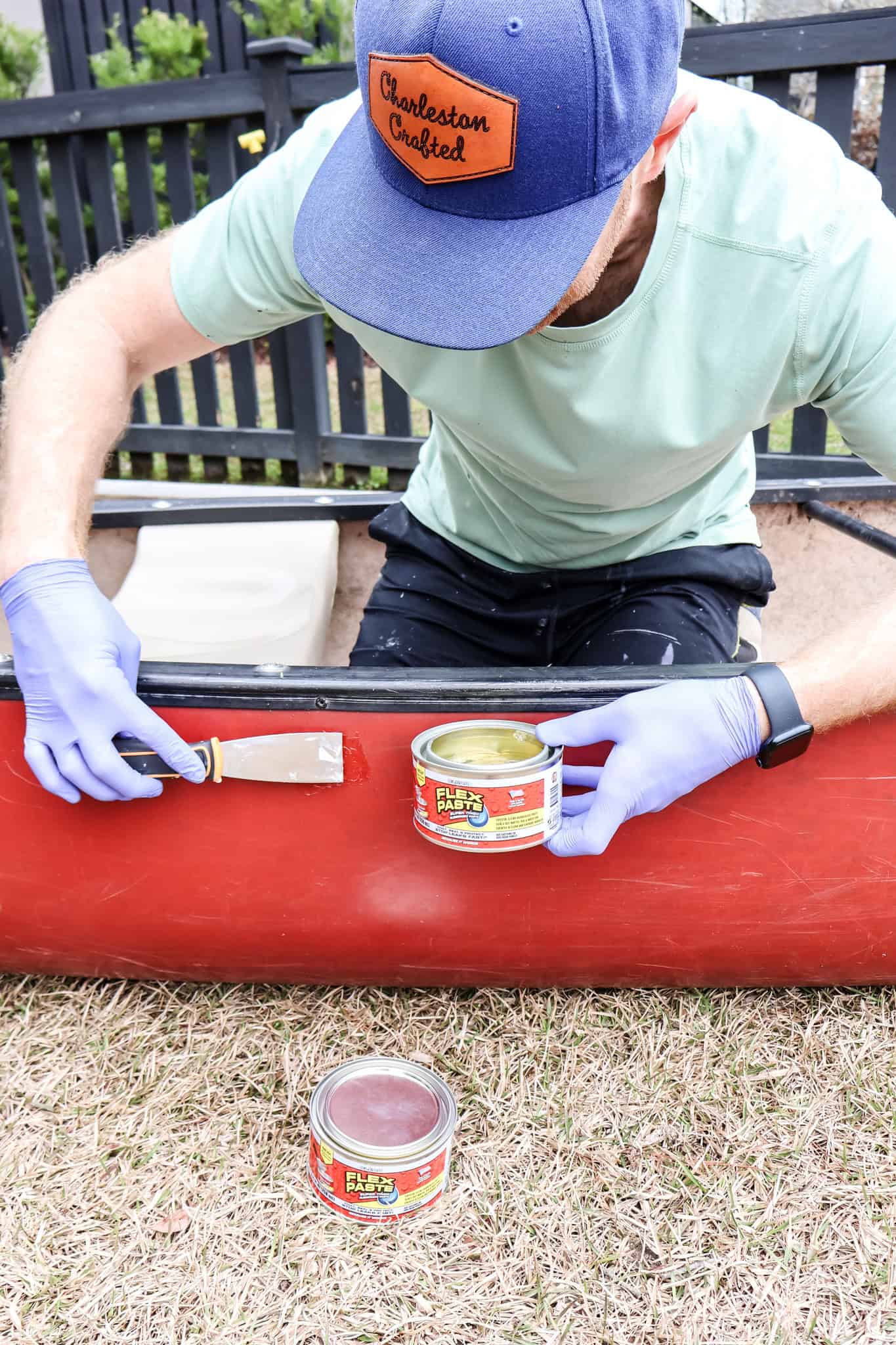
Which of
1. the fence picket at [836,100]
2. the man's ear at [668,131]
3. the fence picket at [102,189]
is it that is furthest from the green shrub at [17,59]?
the man's ear at [668,131]

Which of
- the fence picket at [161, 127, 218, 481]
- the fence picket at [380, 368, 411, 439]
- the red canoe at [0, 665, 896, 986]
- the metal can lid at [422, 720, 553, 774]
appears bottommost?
the fence picket at [380, 368, 411, 439]

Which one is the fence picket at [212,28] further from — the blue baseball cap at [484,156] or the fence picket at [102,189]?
the blue baseball cap at [484,156]

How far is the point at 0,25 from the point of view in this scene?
714 cm

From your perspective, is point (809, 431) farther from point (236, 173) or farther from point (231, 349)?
point (236, 173)

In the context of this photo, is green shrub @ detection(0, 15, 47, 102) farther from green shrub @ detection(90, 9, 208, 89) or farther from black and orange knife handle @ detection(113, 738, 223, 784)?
black and orange knife handle @ detection(113, 738, 223, 784)

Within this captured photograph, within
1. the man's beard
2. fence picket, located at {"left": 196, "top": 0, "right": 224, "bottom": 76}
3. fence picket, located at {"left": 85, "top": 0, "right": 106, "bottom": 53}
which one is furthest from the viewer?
fence picket, located at {"left": 85, "top": 0, "right": 106, "bottom": 53}

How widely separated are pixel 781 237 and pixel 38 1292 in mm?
1760

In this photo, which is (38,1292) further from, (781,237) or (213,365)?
(213,365)

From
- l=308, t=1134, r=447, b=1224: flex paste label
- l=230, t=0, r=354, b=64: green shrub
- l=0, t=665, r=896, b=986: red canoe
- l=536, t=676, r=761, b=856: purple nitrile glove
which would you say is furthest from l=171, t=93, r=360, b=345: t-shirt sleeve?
l=230, t=0, r=354, b=64: green shrub

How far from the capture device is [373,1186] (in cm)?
146

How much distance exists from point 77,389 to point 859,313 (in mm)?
1223

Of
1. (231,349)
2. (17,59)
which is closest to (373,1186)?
(231,349)

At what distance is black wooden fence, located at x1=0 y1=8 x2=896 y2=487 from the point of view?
12.0ft

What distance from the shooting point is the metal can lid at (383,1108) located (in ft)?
4.81
